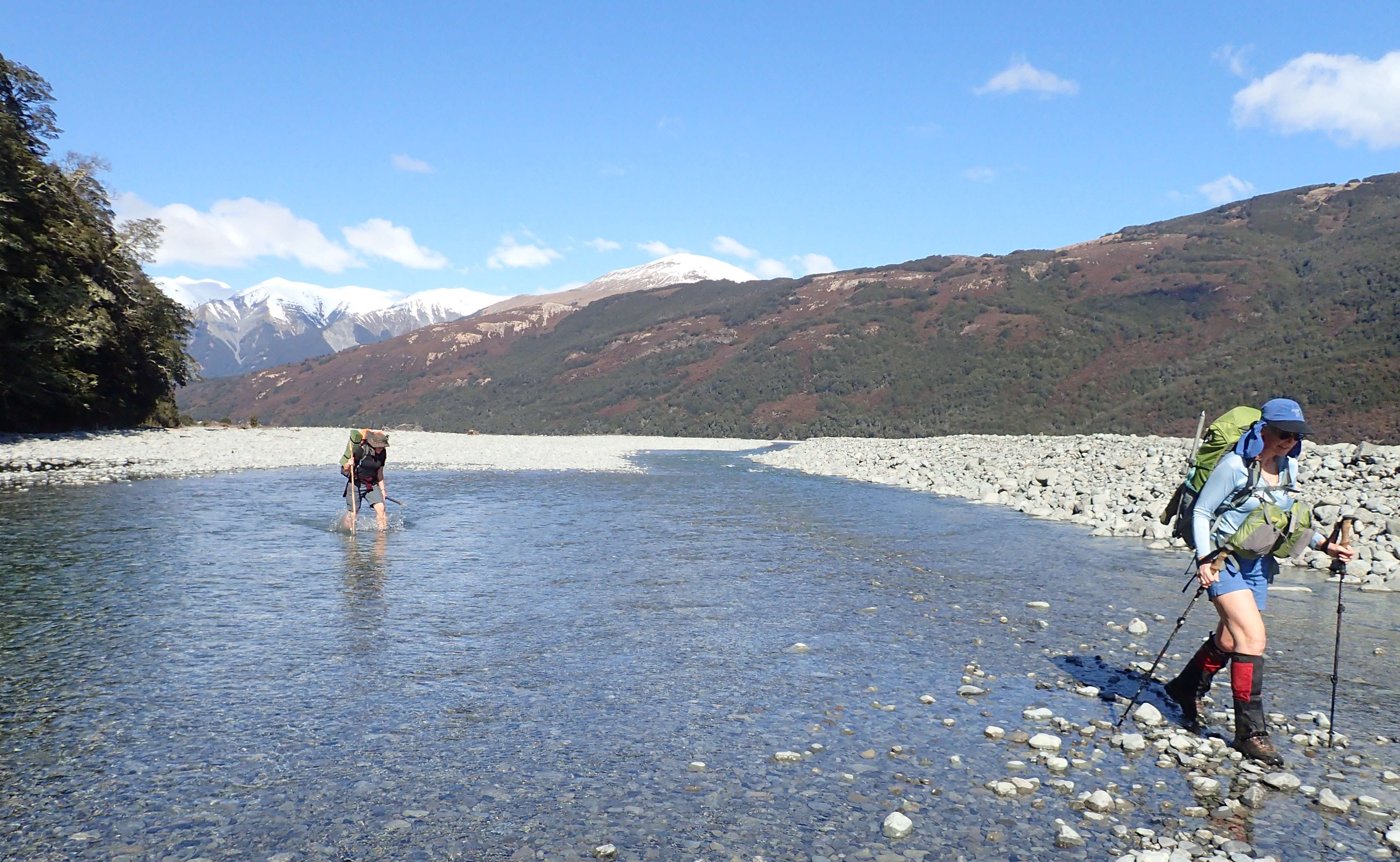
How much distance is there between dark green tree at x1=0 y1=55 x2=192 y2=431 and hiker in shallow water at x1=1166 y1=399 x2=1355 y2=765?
38.7 metres

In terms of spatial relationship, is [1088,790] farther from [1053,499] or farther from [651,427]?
[651,427]

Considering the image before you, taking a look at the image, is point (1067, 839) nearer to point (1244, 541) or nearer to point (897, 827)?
point (897, 827)

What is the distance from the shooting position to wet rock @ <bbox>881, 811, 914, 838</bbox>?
5.13 meters

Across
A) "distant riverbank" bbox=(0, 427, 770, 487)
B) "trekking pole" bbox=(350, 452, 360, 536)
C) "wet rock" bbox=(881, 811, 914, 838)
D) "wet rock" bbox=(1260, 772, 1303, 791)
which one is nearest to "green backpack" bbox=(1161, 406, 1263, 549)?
"wet rock" bbox=(1260, 772, 1303, 791)

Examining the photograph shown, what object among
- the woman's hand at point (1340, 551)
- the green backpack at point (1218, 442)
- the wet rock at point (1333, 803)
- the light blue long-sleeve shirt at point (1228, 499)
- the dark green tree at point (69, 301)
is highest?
the dark green tree at point (69, 301)

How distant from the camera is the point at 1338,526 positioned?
6.79 metres

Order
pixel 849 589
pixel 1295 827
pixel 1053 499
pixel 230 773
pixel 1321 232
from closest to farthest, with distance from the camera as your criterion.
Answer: pixel 1295 827
pixel 230 773
pixel 849 589
pixel 1053 499
pixel 1321 232

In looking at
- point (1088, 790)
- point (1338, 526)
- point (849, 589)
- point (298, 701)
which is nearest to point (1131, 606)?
point (849, 589)

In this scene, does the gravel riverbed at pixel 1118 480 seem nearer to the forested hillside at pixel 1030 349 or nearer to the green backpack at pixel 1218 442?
the green backpack at pixel 1218 442

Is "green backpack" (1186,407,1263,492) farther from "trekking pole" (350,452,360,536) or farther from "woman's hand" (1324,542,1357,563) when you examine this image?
"trekking pole" (350,452,360,536)

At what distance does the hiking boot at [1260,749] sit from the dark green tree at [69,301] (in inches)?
1542

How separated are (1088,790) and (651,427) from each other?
11566 cm

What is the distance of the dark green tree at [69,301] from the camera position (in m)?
33.0

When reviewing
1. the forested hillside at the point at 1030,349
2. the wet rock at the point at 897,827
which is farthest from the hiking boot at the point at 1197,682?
the forested hillside at the point at 1030,349
